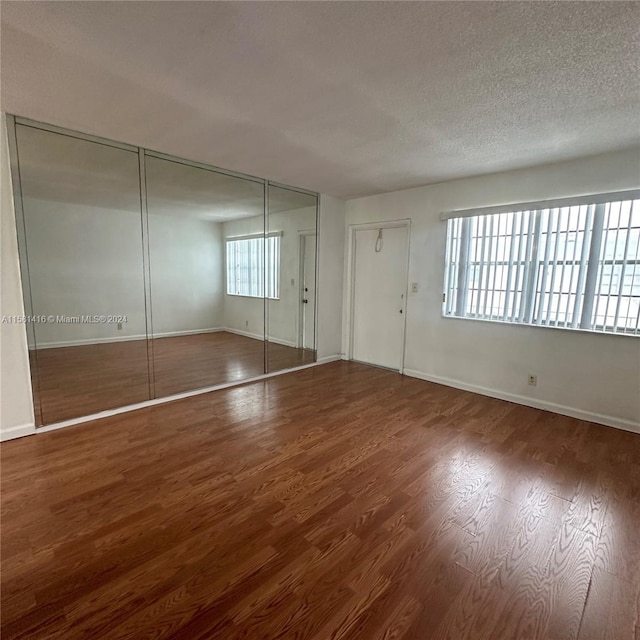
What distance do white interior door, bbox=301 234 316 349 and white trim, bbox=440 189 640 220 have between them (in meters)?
1.86

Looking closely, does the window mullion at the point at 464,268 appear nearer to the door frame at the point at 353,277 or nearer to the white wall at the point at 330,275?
the door frame at the point at 353,277

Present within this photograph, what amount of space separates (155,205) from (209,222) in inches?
36.1

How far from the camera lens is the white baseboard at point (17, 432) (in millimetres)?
2665

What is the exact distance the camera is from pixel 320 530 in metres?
1.80

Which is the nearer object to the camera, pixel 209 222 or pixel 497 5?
pixel 497 5

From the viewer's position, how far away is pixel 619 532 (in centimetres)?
185

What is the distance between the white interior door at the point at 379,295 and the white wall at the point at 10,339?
4.00 metres

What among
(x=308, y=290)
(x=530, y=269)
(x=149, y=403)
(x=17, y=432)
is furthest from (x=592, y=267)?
(x=17, y=432)

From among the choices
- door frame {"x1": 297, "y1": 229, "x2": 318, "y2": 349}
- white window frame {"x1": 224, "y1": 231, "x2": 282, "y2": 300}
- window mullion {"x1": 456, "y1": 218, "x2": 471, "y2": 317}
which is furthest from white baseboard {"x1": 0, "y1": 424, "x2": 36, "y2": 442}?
window mullion {"x1": 456, "y1": 218, "x2": 471, "y2": 317}

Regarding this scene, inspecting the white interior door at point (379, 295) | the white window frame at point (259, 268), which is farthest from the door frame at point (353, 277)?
the white window frame at point (259, 268)

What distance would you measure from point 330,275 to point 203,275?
194 centimetres

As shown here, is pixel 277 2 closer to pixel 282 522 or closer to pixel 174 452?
pixel 282 522

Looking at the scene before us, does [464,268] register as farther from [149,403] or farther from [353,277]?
[149,403]

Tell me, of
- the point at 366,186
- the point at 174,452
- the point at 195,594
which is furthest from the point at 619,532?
the point at 366,186
